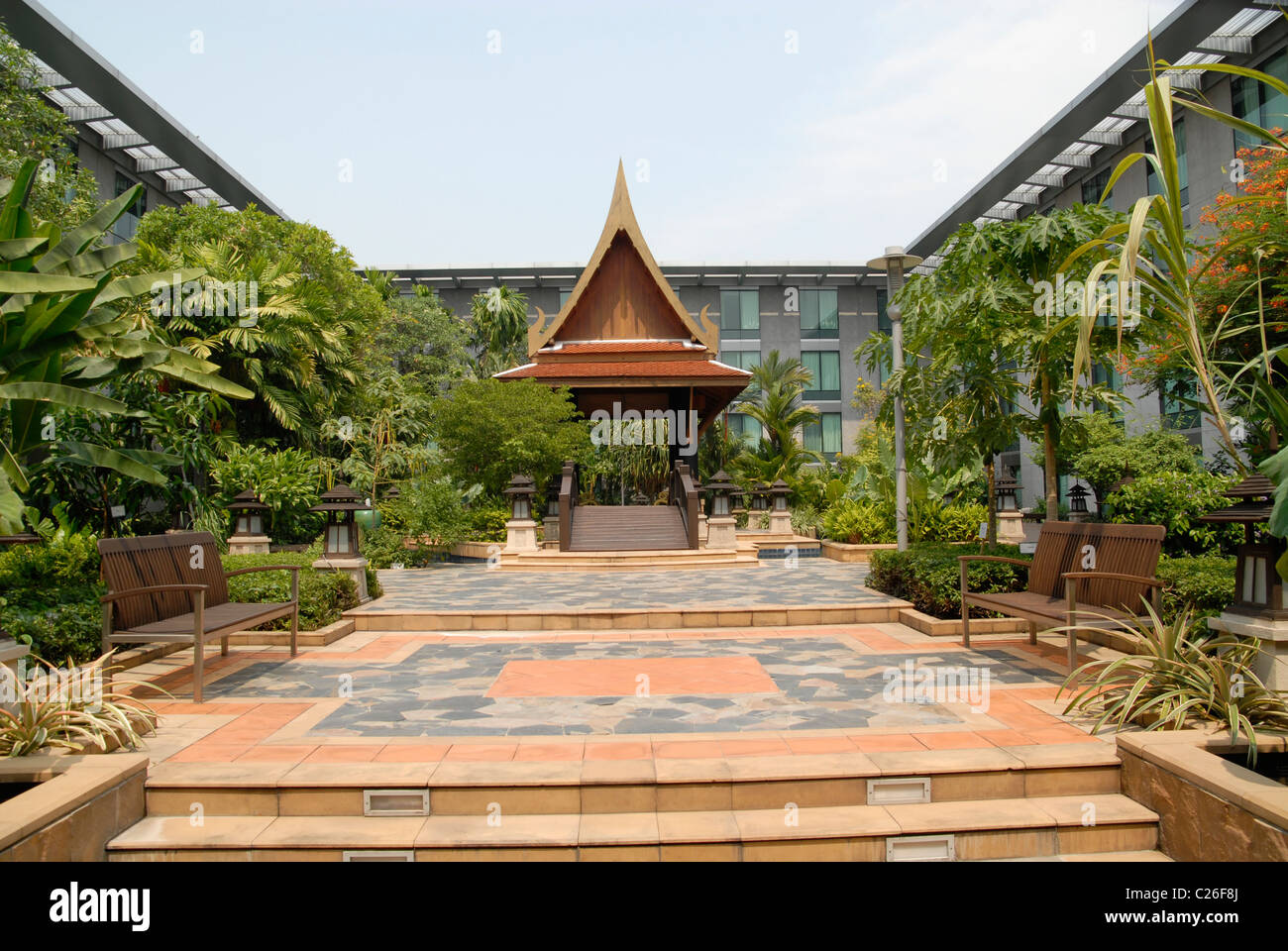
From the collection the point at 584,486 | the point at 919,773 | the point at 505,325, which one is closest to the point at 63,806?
the point at 919,773

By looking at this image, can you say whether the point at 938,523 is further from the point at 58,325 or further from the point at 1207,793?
the point at 58,325

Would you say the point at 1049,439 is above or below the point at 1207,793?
above

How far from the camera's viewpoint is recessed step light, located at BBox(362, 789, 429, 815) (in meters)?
4.15

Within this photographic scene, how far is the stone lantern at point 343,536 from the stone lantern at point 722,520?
28.4 ft

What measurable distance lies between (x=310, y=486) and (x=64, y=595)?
9.15 m

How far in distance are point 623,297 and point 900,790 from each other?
21.1m

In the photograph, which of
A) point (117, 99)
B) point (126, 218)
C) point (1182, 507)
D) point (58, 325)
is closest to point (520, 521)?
point (1182, 507)

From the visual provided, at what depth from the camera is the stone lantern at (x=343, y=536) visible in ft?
33.1

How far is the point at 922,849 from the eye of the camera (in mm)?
3938

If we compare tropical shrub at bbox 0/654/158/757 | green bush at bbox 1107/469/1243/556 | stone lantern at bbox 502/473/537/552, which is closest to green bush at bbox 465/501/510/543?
stone lantern at bbox 502/473/537/552

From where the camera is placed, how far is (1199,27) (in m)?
19.3

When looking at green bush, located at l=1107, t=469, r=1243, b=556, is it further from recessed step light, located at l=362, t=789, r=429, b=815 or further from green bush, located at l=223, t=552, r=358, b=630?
recessed step light, located at l=362, t=789, r=429, b=815

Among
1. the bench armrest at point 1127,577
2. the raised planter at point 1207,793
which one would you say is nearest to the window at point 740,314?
the bench armrest at point 1127,577
